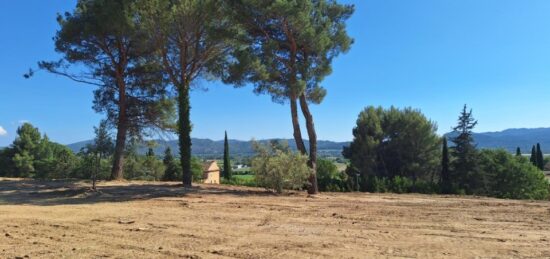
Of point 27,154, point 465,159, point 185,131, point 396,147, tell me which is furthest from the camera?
point 27,154

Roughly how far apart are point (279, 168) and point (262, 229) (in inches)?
316

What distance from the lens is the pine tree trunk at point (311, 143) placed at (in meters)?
17.8

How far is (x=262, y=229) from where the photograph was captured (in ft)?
28.7

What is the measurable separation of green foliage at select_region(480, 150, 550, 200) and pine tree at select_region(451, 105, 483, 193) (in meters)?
0.88

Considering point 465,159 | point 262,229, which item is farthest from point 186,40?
point 465,159

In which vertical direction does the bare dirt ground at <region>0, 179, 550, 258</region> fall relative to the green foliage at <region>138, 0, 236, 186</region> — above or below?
below

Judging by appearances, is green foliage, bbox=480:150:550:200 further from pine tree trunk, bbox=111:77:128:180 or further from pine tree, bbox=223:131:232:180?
pine tree trunk, bbox=111:77:128:180

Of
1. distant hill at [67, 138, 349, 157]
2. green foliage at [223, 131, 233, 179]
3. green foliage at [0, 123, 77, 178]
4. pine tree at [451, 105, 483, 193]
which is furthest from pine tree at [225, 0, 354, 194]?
green foliage at [223, 131, 233, 179]

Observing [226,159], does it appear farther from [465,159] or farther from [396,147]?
[465,159]

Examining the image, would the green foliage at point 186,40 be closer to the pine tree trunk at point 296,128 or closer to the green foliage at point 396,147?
the pine tree trunk at point 296,128

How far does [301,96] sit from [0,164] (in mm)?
36619

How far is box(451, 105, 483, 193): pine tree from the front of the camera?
32.8 m

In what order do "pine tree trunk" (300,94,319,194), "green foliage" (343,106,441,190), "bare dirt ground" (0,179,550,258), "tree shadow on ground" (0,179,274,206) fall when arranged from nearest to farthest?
"bare dirt ground" (0,179,550,258), "tree shadow on ground" (0,179,274,206), "pine tree trunk" (300,94,319,194), "green foliage" (343,106,441,190)

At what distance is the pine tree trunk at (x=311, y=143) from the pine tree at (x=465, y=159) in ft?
57.7
